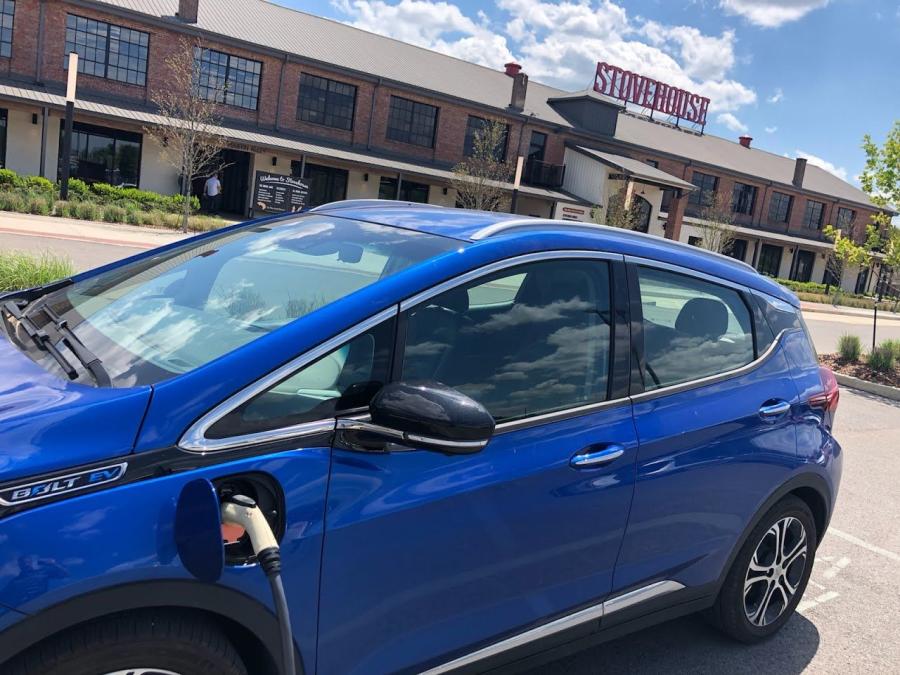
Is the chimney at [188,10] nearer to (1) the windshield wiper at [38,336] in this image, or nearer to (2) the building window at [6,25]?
(2) the building window at [6,25]

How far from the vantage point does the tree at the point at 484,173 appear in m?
34.4

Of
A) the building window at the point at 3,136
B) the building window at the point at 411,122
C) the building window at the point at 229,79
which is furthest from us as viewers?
the building window at the point at 411,122

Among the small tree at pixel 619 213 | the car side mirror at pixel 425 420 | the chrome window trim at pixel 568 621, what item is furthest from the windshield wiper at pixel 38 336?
the small tree at pixel 619 213

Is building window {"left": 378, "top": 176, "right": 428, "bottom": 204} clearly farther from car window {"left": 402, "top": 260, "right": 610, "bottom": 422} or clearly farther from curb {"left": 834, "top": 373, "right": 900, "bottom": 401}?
car window {"left": 402, "top": 260, "right": 610, "bottom": 422}

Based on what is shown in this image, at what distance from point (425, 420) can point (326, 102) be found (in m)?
33.8

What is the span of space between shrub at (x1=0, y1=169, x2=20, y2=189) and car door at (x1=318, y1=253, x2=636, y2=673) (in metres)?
24.8

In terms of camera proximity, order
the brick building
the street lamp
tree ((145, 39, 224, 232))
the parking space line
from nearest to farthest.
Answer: the parking space line → the street lamp → tree ((145, 39, 224, 232)) → the brick building

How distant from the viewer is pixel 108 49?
28.5m

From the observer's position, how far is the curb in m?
12.4

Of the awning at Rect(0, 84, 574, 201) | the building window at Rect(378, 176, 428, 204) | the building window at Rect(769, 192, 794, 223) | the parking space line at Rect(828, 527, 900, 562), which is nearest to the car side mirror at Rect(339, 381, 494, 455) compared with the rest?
the parking space line at Rect(828, 527, 900, 562)

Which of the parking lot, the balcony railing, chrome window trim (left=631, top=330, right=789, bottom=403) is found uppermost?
the balcony railing

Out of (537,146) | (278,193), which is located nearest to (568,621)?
(278,193)

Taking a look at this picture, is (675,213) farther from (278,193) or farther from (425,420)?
(425,420)

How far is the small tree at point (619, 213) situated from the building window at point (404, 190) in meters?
8.69
